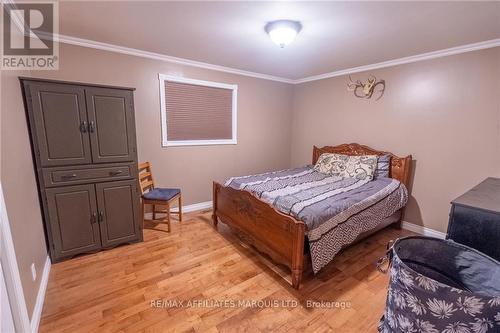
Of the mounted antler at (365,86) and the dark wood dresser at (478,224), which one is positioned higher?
the mounted antler at (365,86)

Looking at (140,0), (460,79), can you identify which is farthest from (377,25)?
(140,0)

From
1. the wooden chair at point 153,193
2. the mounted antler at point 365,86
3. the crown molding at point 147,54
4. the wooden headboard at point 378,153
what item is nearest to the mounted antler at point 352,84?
the mounted antler at point 365,86

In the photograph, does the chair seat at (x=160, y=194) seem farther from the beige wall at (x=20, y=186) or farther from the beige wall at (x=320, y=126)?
the beige wall at (x=20, y=186)

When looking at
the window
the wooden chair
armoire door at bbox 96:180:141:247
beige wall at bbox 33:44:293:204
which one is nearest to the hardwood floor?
armoire door at bbox 96:180:141:247

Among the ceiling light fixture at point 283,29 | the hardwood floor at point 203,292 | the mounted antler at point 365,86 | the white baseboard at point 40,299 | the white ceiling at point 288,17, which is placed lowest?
the hardwood floor at point 203,292

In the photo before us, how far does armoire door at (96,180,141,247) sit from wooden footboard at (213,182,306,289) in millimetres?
993

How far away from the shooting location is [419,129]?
3004 mm

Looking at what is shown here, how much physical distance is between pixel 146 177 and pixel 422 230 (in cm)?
381

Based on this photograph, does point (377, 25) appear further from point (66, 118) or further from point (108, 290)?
point (108, 290)

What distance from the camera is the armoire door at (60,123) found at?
2068mm

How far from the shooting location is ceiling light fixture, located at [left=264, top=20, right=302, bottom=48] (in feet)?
6.57

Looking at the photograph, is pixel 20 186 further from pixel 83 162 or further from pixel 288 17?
pixel 288 17

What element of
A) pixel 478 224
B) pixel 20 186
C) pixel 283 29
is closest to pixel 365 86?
pixel 283 29

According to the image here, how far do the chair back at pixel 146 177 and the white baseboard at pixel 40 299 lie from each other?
122cm
